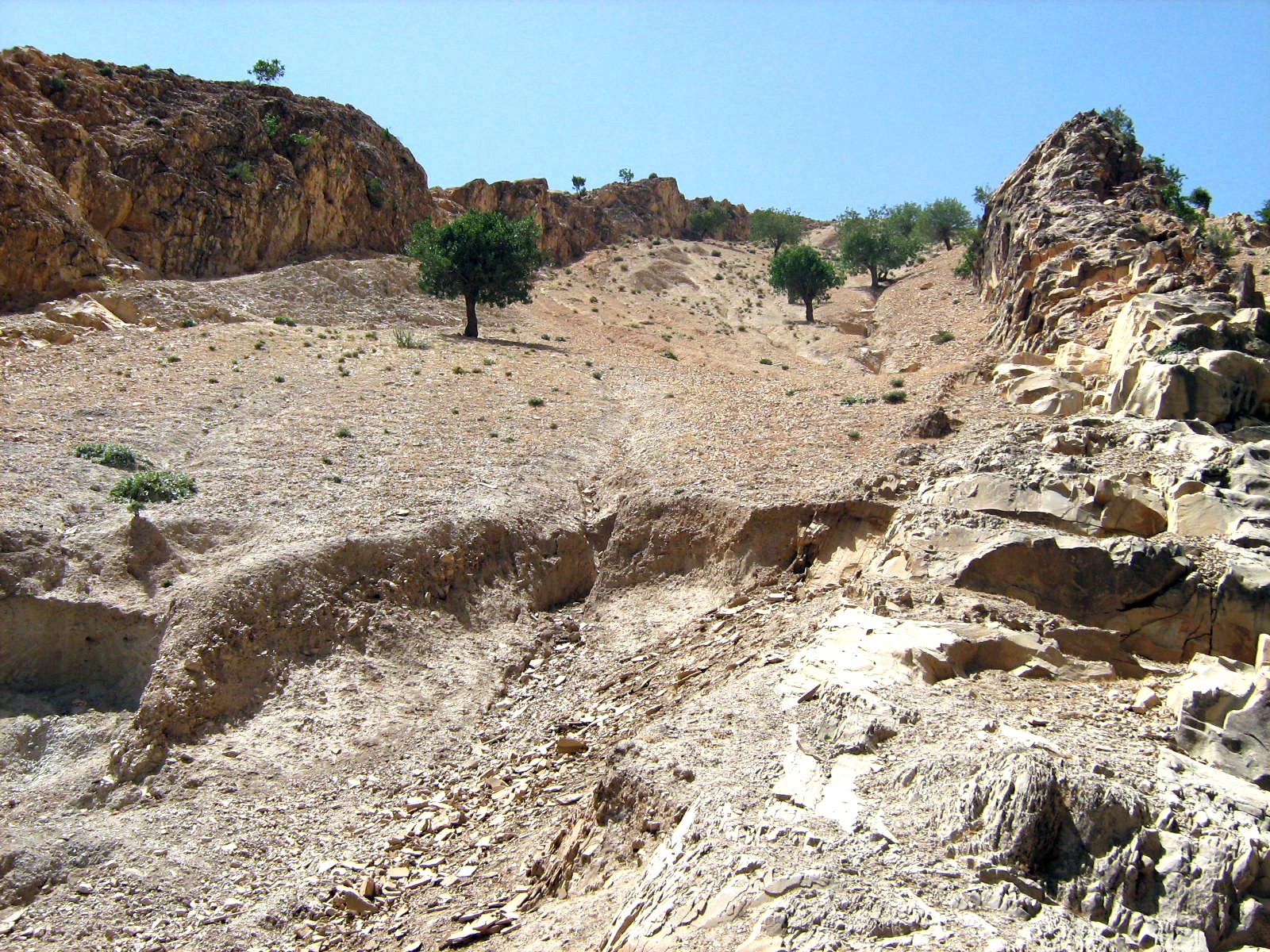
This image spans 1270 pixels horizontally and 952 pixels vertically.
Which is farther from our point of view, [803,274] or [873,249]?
[873,249]

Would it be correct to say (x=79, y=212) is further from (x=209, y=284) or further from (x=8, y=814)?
(x=8, y=814)

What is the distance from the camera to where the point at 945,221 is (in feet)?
222

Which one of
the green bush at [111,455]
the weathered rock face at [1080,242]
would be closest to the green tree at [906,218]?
the weathered rock face at [1080,242]

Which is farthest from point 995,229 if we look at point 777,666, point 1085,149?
point 777,666

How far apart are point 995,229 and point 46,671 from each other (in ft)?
106

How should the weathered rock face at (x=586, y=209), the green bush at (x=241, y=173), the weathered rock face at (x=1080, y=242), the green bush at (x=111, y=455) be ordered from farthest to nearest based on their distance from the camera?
the weathered rock face at (x=586, y=209)
the green bush at (x=241, y=173)
the weathered rock face at (x=1080, y=242)
the green bush at (x=111, y=455)

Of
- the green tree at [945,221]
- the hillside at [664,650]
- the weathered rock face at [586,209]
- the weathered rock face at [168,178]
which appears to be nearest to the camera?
the hillside at [664,650]

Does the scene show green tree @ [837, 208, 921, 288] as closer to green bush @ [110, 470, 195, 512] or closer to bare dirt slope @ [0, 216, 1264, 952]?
bare dirt slope @ [0, 216, 1264, 952]

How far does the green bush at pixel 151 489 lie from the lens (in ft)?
55.0

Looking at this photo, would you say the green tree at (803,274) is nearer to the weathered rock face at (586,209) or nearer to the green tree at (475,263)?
the weathered rock face at (586,209)

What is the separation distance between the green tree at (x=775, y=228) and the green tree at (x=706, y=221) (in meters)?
2.69

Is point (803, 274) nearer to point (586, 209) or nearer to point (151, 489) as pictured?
point (586, 209)

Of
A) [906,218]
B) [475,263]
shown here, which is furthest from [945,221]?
[475,263]

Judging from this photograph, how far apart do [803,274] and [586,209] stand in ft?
57.1
